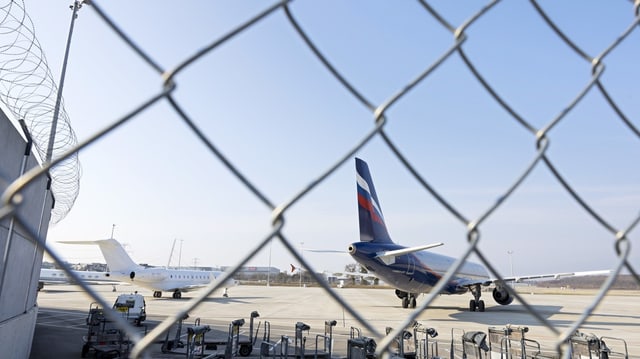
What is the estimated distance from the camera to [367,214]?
56.7 ft

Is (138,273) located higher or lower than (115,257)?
lower

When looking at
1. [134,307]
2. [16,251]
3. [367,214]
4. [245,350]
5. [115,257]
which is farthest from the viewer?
[115,257]

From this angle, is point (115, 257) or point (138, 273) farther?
point (138, 273)

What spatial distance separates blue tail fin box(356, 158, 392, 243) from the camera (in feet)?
56.3

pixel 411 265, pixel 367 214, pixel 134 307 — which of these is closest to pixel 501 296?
pixel 411 265

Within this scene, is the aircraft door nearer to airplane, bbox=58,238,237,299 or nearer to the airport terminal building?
the airport terminal building

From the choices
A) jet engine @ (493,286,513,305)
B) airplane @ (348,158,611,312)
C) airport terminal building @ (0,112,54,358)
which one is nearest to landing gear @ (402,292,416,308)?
airplane @ (348,158,611,312)

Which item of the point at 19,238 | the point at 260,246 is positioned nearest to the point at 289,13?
the point at 260,246

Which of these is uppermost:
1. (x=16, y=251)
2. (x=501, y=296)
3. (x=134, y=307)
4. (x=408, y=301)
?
(x=16, y=251)

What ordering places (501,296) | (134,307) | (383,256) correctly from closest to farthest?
(134,307)
(383,256)
(501,296)

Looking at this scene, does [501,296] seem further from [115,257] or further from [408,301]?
[115,257]

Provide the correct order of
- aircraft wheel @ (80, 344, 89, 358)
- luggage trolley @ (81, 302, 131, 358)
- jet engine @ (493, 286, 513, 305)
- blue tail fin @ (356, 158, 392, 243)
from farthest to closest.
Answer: jet engine @ (493, 286, 513, 305)
blue tail fin @ (356, 158, 392, 243)
aircraft wheel @ (80, 344, 89, 358)
luggage trolley @ (81, 302, 131, 358)

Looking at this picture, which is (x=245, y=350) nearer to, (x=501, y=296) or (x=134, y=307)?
(x=134, y=307)

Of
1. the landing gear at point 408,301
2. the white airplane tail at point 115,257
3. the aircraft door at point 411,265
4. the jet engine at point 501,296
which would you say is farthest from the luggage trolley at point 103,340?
the white airplane tail at point 115,257
